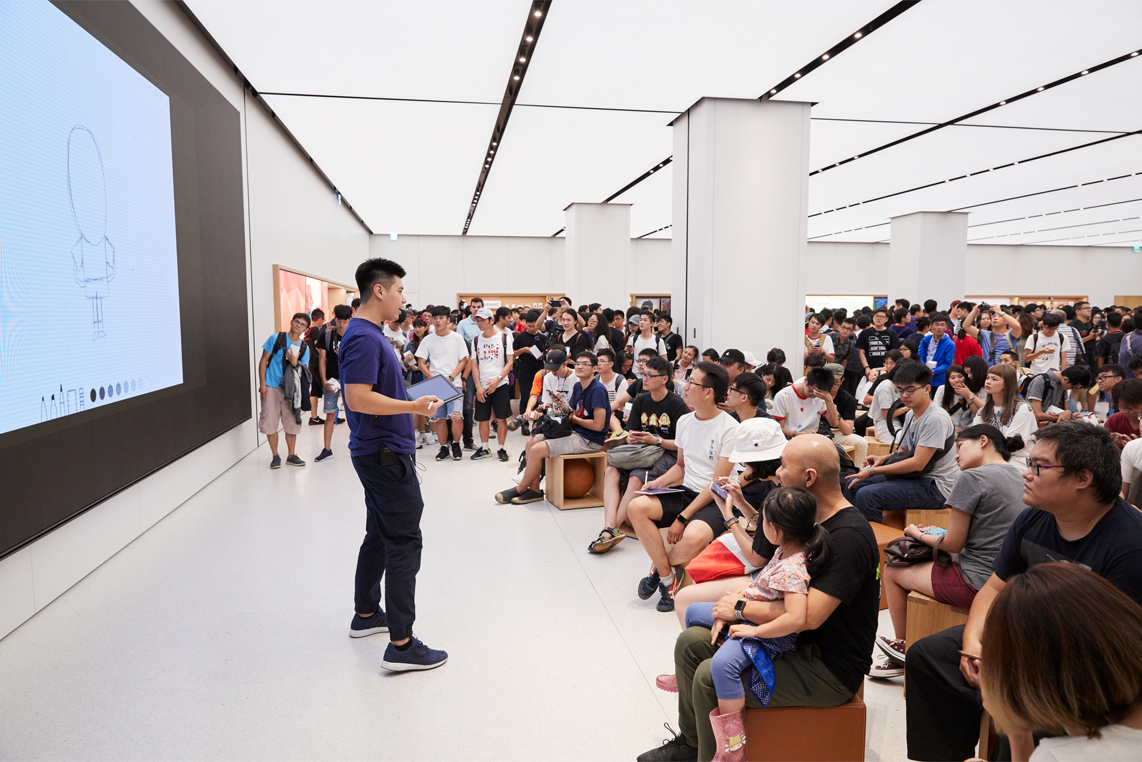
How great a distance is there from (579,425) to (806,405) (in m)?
1.86

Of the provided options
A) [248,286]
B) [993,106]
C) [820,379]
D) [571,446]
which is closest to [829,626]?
[820,379]

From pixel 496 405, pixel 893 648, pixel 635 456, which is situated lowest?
pixel 893 648

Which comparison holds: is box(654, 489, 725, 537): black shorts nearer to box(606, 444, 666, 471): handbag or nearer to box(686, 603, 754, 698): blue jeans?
box(606, 444, 666, 471): handbag

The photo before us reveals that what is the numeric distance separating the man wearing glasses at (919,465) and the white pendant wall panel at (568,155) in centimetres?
560

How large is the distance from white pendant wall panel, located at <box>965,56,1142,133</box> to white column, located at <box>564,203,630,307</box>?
23.1 ft

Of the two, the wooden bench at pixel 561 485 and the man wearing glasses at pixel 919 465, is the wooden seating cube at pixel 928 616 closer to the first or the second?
the man wearing glasses at pixel 919 465

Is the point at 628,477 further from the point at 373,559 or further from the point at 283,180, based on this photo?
the point at 283,180

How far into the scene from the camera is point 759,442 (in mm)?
3383

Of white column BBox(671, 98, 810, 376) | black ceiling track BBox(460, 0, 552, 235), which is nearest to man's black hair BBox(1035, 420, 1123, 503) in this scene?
black ceiling track BBox(460, 0, 552, 235)

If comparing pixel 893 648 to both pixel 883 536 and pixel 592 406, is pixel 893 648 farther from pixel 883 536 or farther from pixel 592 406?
pixel 592 406

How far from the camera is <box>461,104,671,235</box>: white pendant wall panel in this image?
27.5 feet

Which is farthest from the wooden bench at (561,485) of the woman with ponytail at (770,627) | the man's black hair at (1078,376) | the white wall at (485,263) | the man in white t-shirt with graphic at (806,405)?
the white wall at (485,263)

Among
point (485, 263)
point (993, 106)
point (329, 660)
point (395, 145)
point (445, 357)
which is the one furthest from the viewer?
point (485, 263)

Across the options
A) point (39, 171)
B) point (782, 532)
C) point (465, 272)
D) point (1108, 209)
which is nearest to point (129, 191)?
point (39, 171)
